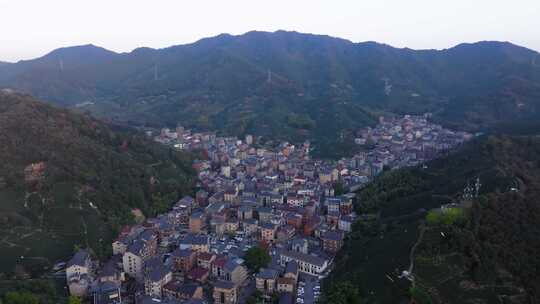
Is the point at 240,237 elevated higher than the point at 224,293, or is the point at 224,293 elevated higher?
the point at 240,237

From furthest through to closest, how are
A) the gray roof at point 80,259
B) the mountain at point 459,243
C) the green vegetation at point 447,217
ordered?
the gray roof at point 80,259 → the green vegetation at point 447,217 → the mountain at point 459,243

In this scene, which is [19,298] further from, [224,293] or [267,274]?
[267,274]

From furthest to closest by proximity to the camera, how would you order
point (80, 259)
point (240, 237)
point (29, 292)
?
point (240, 237) < point (80, 259) < point (29, 292)

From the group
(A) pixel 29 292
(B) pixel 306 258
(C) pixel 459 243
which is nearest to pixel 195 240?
(B) pixel 306 258

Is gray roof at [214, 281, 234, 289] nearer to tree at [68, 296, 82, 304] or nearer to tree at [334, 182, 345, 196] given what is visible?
tree at [68, 296, 82, 304]

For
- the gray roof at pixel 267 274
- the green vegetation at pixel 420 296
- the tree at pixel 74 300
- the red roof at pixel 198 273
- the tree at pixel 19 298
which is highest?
the green vegetation at pixel 420 296

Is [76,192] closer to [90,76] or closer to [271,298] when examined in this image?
[271,298]

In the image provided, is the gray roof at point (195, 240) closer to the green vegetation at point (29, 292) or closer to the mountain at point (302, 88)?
the green vegetation at point (29, 292)

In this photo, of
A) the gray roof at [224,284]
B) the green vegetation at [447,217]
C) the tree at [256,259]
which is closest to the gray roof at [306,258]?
the tree at [256,259]
